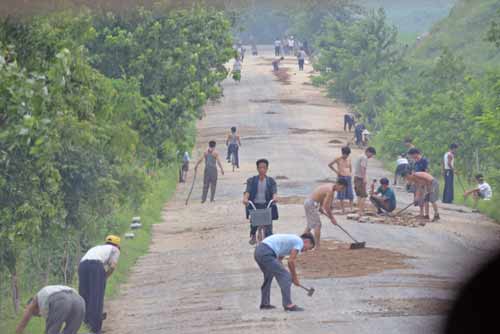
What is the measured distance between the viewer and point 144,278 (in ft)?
75.1

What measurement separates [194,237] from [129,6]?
20.2 ft

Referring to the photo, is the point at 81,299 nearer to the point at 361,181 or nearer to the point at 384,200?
the point at 361,181

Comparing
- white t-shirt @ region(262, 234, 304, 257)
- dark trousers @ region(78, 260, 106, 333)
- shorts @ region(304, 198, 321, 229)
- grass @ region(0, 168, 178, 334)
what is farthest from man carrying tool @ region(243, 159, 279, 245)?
dark trousers @ region(78, 260, 106, 333)

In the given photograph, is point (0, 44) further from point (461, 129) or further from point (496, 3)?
point (496, 3)

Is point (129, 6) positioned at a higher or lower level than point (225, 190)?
higher

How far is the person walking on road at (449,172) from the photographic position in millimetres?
32312

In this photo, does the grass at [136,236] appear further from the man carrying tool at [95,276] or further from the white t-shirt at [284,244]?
the white t-shirt at [284,244]

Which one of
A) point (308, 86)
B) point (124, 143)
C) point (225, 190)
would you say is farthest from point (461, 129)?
point (308, 86)

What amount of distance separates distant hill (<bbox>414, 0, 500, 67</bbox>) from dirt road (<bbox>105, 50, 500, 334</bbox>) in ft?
120

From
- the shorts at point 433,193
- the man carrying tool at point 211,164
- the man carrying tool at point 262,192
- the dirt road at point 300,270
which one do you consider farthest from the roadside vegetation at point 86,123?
the shorts at point 433,193

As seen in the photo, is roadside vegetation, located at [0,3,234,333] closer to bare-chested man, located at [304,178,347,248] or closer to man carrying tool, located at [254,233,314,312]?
man carrying tool, located at [254,233,314,312]

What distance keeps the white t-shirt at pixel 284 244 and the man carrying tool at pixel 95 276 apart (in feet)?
7.03

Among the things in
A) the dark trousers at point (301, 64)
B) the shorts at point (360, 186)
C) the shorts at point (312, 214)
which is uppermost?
the shorts at point (312, 214)

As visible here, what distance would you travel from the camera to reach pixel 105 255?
1597cm
